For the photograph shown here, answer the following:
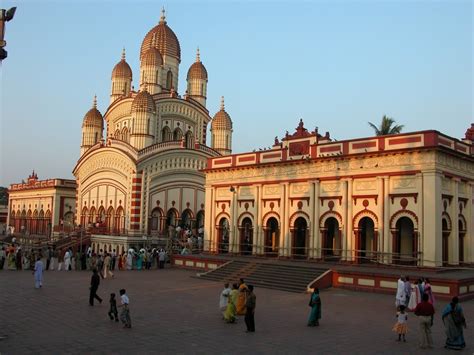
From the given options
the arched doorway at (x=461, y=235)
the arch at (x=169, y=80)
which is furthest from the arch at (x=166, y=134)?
the arched doorway at (x=461, y=235)

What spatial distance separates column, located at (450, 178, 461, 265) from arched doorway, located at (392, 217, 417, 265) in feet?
5.77

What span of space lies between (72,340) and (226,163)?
2194 centimetres

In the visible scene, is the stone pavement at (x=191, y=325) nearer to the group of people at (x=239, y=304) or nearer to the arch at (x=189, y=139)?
the group of people at (x=239, y=304)

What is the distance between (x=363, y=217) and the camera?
25906mm

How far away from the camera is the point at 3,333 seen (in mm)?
12836

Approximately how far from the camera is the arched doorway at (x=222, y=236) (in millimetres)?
33125

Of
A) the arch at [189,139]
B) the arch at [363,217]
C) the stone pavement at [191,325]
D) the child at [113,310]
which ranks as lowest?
the stone pavement at [191,325]

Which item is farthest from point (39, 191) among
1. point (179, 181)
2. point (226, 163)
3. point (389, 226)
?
point (389, 226)

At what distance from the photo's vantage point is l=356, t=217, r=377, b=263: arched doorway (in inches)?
1012

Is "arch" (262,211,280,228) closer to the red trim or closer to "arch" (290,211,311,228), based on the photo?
"arch" (290,211,311,228)

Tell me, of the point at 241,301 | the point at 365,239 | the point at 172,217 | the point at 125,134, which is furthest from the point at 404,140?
the point at 125,134

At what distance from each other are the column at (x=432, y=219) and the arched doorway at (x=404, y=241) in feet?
2.47

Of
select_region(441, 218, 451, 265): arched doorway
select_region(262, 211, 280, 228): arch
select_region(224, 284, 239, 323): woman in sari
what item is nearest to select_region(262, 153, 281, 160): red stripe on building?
select_region(262, 211, 280, 228): arch

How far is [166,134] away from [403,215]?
29.0 meters
